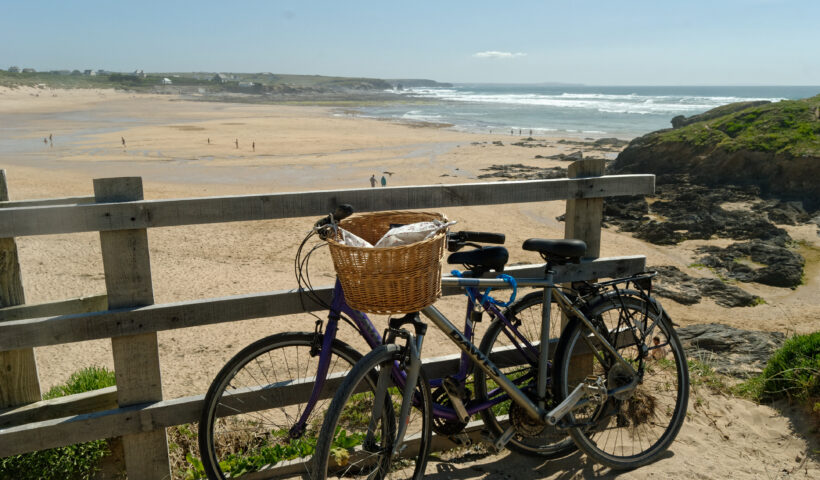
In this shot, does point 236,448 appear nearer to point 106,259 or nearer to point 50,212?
point 106,259

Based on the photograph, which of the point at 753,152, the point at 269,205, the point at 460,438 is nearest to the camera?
the point at 269,205

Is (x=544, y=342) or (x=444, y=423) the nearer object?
(x=444, y=423)

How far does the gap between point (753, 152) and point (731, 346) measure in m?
13.2

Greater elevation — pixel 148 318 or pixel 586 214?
pixel 586 214

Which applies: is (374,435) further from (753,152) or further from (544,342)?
(753,152)

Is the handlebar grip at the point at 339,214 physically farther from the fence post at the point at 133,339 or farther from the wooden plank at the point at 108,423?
the wooden plank at the point at 108,423

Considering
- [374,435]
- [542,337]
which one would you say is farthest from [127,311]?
[542,337]

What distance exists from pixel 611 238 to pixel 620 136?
30719 mm

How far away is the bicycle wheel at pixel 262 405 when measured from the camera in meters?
3.00

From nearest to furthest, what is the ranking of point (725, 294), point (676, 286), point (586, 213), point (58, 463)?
point (58, 463)
point (586, 213)
point (725, 294)
point (676, 286)

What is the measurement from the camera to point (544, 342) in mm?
3449

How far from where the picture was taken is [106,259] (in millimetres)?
3068

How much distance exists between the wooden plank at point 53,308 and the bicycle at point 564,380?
1.69 meters

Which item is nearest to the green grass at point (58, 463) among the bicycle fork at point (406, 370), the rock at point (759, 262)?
the bicycle fork at point (406, 370)
